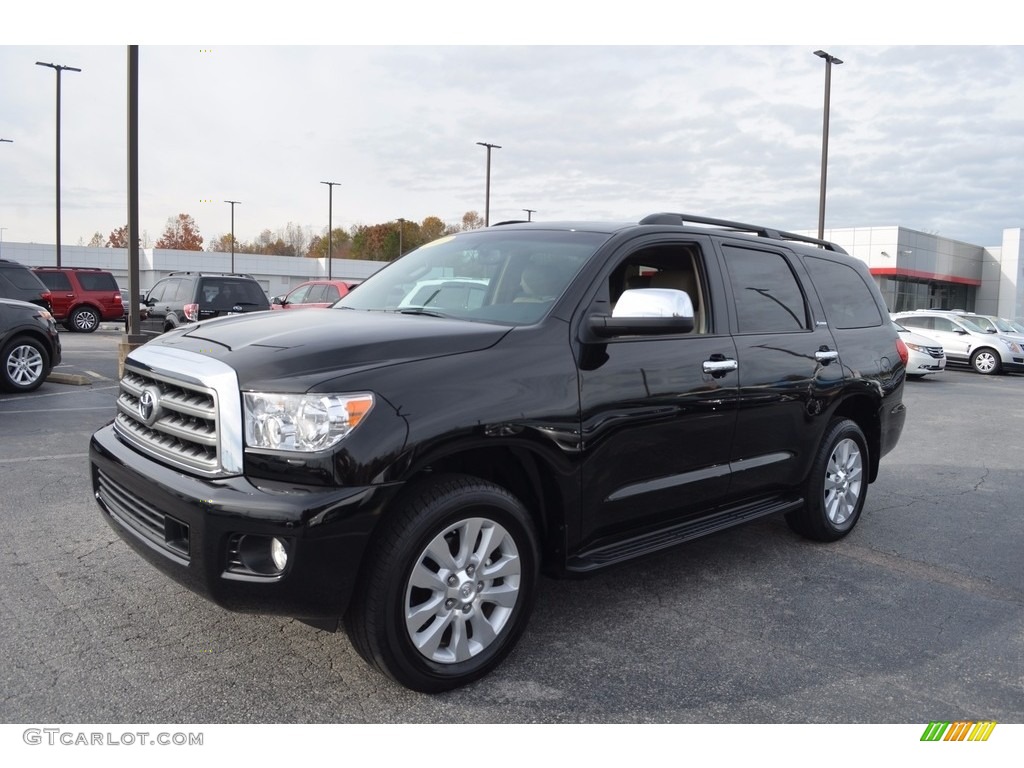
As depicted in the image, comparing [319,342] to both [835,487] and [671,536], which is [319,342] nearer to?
[671,536]

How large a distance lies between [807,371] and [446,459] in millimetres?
2603

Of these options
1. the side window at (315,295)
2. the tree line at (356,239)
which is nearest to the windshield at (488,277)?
the side window at (315,295)

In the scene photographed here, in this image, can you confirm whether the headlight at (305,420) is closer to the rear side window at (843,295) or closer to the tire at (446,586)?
the tire at (446,586)

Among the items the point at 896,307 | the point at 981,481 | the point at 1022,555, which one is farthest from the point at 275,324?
the point at 896,307

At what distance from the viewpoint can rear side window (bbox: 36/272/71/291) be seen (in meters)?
25.5

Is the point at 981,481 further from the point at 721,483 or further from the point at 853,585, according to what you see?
the point at 721,483

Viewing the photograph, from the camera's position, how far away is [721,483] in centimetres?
447

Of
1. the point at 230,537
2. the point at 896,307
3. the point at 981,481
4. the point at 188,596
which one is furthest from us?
the point at 896,307

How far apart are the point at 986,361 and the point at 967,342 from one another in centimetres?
69

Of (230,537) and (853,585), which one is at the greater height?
(230,537)

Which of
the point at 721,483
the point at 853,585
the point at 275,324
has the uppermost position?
the point at 275,324

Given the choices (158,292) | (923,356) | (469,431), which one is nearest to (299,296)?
(158,292)

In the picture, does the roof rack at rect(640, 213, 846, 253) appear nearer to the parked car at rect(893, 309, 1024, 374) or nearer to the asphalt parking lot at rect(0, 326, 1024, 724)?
the asphalt parking lot at rect(0, 326, 1024, 724)
